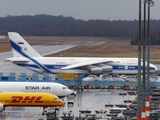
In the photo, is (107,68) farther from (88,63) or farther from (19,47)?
(19,47)

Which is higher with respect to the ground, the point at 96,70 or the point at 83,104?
the point at 96,70

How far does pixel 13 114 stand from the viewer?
5012 centimetres

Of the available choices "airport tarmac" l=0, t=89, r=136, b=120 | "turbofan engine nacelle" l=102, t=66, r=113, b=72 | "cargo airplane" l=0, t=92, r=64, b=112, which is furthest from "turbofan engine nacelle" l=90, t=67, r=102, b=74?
"cargo airplane" l=0, t=92, r=64, b=112

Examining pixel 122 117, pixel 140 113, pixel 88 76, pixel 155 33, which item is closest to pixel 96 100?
pixel 122 117

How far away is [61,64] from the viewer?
78.6 meters

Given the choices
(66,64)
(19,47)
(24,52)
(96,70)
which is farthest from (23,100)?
(96,70)

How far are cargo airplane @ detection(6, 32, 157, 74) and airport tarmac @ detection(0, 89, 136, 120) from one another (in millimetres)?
8793

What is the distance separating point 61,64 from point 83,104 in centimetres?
2117

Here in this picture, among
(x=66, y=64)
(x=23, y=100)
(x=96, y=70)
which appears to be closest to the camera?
(x=23, y=100)

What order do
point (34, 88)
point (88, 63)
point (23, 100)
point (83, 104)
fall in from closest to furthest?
point (23, 100), point (34, 88), point (83, 104), point (88, 63)

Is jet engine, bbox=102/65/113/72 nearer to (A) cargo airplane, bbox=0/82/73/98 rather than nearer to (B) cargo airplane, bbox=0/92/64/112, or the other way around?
(A) cargo airplane, bbox=0/82/73/98

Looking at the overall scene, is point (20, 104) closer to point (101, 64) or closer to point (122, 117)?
point (122, 117)

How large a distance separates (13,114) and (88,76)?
3393cm

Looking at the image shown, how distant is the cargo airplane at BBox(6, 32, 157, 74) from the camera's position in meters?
78.1
